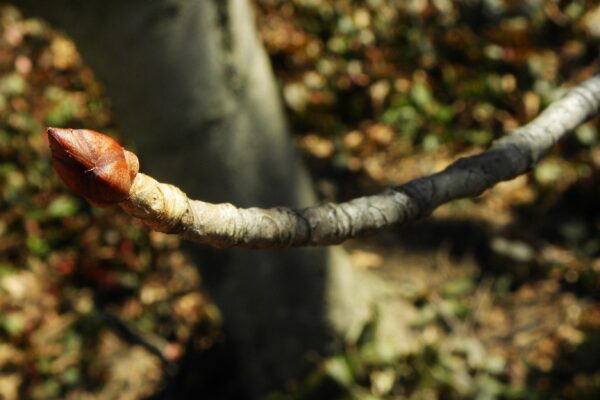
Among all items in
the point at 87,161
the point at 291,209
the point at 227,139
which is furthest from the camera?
the point at 227,139

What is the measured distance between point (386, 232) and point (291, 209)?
2.07 metres

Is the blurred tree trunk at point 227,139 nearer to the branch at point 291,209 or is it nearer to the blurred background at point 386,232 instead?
the blurred background at point 386,232

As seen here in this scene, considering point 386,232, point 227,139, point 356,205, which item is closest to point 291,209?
point 356,205

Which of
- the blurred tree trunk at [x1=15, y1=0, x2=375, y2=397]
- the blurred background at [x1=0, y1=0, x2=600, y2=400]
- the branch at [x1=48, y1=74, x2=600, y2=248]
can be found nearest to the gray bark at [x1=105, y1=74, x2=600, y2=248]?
the branch at [x1=48, y1=74, x2=600, y2=248]

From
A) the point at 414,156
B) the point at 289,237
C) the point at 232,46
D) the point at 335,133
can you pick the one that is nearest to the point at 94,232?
the point at 335,133

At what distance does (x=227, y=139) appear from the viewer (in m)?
1.66

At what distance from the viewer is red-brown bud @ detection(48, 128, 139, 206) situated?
0.54m

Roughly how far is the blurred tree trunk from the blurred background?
19 centimetres

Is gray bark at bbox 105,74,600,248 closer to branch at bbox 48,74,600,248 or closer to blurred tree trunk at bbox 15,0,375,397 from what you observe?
branch at bbox 48,74,600,248

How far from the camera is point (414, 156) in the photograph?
3227 mm

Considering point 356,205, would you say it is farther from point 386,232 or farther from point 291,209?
point 386,232

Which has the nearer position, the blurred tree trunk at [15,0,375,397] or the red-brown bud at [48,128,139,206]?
the red-brown bud at [48,128,139,206]

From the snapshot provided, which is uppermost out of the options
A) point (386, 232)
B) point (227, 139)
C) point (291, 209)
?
point (227, 139)

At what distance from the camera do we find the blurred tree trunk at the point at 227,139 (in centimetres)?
138
